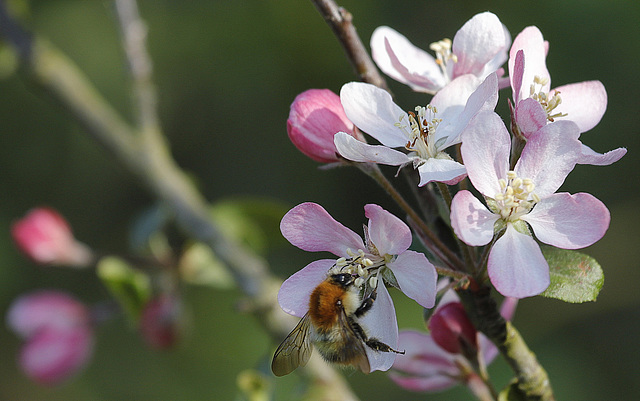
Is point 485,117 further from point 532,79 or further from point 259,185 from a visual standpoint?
point 259,185

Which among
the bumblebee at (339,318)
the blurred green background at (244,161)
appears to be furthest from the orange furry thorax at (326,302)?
the blurred green background at (244,161)

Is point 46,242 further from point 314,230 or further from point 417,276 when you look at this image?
point 417,276

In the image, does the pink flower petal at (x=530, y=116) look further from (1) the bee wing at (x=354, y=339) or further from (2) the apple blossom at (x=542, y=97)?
(1) the bee wing at (x=354, y=339)

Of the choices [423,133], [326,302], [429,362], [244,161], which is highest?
[423,133]

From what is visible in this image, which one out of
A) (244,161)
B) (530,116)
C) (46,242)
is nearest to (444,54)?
(530,116)

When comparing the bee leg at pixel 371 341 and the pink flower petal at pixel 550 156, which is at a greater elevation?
the pink flower petal at pixel 550 156

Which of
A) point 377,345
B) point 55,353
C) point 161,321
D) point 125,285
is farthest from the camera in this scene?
point 55,353

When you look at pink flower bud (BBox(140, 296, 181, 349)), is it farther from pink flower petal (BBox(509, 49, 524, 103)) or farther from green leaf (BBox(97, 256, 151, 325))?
pink flower petal (BBox(509, 49, 524, 103))

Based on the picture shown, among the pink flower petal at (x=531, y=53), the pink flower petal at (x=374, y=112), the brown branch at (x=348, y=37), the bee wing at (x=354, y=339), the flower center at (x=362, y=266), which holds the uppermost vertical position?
the brown branch at (x=348, y=37)
